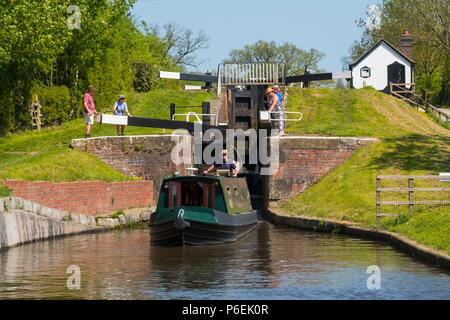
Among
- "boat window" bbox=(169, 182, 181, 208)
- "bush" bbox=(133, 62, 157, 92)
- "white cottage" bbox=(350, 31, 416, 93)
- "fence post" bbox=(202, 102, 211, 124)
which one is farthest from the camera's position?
"white cottage" bbox=(350, 31, 416, 93)

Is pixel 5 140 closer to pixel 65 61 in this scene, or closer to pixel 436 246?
pixel 65 61

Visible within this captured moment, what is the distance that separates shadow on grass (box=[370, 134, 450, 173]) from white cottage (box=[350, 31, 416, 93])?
31.3 m

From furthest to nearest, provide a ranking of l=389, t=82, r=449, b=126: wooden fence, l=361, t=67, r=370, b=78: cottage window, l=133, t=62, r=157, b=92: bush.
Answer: l=361, t=67, r=370, b=78: cottage window → l=133, t=62, r=157, b=92: bush → l=389, t=82, r=449, b=126: wooden fence

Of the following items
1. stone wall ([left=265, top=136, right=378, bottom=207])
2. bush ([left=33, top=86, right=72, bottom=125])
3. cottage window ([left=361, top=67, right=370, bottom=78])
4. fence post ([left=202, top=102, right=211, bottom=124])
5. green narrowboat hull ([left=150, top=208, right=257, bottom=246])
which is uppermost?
cottage window ([left=361, top=67, right=370, bottom=78])

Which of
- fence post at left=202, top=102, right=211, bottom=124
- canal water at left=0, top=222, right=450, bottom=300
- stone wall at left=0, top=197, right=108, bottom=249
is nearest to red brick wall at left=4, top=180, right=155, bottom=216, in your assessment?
stone wall at left=0, top=197, right=108, bottom=249

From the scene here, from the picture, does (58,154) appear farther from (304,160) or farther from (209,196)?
(304,160)

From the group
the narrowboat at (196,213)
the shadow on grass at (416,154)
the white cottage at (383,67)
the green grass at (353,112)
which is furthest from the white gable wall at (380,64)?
the narrowboat at (196,213)

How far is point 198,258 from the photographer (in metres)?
18.1

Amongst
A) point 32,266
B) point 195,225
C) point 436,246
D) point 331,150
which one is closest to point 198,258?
point 195,225

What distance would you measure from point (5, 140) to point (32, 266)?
58.5ft

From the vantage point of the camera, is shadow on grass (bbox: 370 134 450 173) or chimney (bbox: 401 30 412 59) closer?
shadow on grass (bbox: 370 134 450 173)

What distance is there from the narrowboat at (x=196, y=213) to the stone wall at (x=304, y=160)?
700cm

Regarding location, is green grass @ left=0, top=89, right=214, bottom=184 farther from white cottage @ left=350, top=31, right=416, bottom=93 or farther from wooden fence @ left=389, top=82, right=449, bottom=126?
white cottage @ left=350, top=31, right=416, bottom=93

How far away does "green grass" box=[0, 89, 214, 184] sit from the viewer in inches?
955
